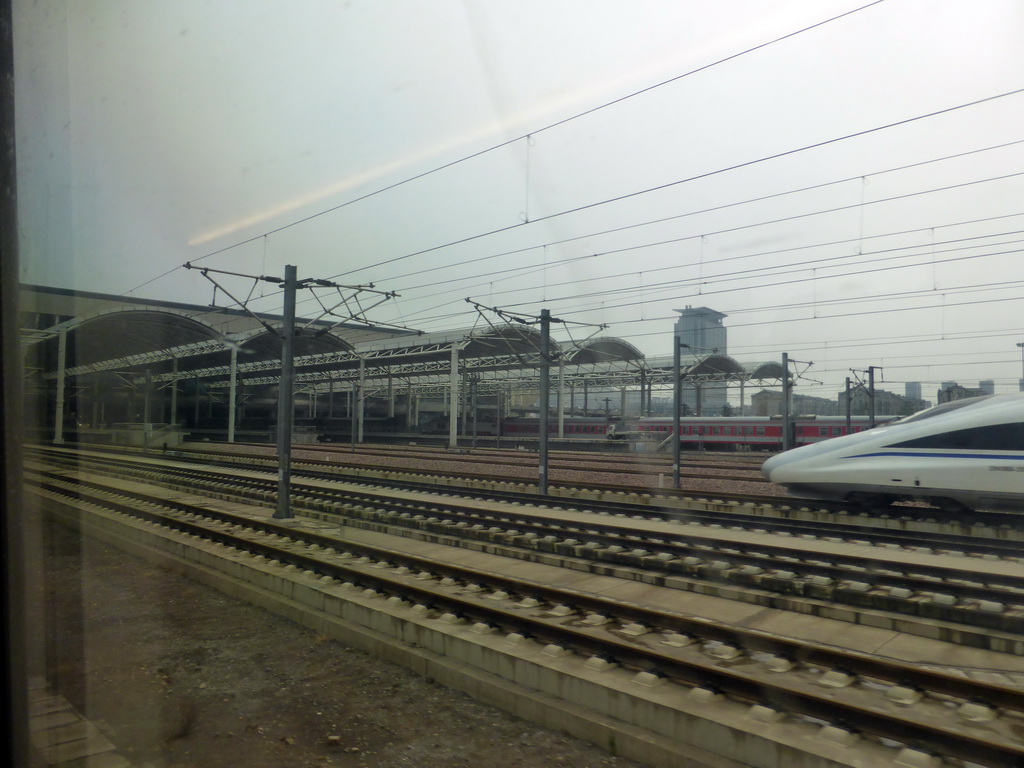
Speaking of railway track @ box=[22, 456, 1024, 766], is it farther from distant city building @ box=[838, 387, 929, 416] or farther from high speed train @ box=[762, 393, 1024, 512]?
distant city building @ box=[838, 387, 929, 416]

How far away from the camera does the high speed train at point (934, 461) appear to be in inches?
415

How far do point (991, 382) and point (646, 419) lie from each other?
66.7 ft

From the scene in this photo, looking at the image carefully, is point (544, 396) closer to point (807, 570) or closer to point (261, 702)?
point (807, 570)

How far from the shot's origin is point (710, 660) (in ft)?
18.0

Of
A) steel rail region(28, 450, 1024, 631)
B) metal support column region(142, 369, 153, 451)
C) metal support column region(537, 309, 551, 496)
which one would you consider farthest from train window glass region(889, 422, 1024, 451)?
metal support column region(142, 369, 153, 451)

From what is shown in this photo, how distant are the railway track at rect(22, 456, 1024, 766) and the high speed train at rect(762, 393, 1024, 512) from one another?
270 inches

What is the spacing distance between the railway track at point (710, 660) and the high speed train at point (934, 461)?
6865 millimetres

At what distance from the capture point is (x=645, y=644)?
5.83 m

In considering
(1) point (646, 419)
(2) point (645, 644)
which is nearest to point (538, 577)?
(2) point (645, 644)

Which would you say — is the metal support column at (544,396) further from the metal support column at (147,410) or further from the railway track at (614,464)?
the metal support column at (147,410)

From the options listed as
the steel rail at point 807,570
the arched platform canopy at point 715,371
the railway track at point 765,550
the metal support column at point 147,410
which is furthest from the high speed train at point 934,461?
the metal support column at point 147,410

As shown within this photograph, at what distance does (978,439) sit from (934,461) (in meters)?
0.70

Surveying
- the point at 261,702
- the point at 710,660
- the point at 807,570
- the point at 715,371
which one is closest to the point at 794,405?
the point at 715,371

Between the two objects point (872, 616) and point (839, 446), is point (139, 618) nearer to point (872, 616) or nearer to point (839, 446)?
point (872, 616)
